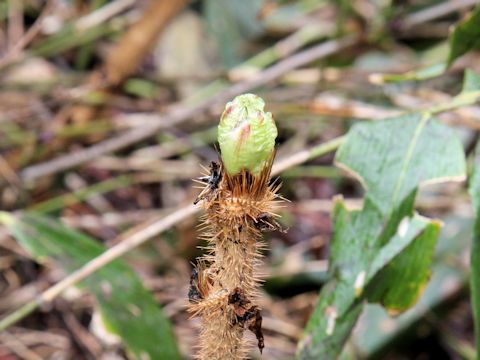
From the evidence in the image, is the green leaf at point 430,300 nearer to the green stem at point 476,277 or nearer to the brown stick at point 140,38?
the green stem at point 476,277

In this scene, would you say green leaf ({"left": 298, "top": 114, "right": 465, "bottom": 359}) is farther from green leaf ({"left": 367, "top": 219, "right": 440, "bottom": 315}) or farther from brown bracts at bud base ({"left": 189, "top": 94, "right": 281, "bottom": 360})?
brown bracts at bud base ({"left": 189, "top": 94, "right": 281, "bottom": 360})

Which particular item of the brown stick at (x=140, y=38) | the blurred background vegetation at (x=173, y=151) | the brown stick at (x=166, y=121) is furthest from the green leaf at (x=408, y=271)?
the brown stick at (x=140, y=38)

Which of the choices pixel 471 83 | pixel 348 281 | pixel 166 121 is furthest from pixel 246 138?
pixel 166 121

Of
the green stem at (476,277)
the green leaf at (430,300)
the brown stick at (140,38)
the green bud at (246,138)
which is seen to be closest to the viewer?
the green bud at (246,138)

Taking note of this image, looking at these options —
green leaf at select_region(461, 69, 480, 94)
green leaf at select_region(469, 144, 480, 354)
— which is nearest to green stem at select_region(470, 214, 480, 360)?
green leaf at select_region(469, 144, 480, 354)

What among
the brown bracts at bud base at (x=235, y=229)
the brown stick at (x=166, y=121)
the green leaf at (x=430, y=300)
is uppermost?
the brown bracts at bud base at (x=235, y=229)

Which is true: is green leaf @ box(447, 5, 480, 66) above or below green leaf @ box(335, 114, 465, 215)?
above

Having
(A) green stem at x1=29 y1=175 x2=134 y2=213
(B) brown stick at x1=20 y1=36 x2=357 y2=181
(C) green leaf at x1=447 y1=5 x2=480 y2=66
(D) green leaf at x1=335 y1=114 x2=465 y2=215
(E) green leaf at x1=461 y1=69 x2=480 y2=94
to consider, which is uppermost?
(C) green leaf at x1=447 y1=5 x2=480 y2=66
